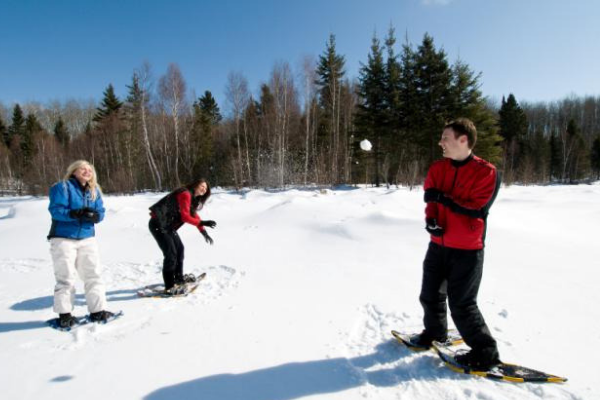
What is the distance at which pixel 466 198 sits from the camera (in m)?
2.32

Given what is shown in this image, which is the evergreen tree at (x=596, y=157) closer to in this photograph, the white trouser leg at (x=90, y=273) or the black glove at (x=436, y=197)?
the black glove at (x=436, y=197)

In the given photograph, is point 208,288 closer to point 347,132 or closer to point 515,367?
point 515,367

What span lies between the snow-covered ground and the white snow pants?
0.29m

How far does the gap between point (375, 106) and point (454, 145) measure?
64.6 feet

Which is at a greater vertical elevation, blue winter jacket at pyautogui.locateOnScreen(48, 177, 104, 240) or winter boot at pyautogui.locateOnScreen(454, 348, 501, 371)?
blue winter jacket at pyautogui.locateOnScreen(48, 177, 104, 240)

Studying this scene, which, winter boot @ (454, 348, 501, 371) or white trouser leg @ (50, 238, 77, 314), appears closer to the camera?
winter boot @ (454, 348, 501, 371)

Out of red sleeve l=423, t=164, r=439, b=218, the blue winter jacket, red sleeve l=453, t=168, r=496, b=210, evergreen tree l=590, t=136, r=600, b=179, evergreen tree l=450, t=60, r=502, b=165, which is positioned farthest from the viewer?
evergreen tree l=590, t=136, r=600, b=179

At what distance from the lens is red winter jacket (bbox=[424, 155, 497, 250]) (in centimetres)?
226

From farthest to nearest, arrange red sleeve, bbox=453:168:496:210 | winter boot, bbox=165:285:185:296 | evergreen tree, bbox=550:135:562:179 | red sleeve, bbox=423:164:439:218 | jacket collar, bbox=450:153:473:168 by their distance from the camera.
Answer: evergreen tree, bbox=550:135:562:179 → winter boot, bbox=165:285:185:296 → red sleeve, bbox=423:164:439:218 → jacket collar, bbox=450:153:473:168 → red sleeve, bbox=453:168:496:210

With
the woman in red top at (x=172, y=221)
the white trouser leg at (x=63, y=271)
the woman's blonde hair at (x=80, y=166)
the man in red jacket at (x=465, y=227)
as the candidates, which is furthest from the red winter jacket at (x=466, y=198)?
the white trouser leg at (x=63, y=271)

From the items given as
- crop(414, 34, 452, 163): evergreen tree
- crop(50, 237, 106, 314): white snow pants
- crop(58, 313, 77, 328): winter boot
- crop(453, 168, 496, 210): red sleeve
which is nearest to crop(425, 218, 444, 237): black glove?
crop(453, 168, 496, 210): red sleeve

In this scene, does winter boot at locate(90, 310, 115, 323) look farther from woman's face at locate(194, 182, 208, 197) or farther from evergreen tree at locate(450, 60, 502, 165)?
evergreen tree at locate(450, 60, 502, 165)


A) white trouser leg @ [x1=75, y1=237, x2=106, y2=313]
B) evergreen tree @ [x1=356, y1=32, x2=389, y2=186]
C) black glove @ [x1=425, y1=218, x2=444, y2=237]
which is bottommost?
white trouser leg @ [x1=75, y1=237, x2=106, y2=313]

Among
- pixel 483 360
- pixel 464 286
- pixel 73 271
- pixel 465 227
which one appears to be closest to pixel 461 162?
pixel 465 227
